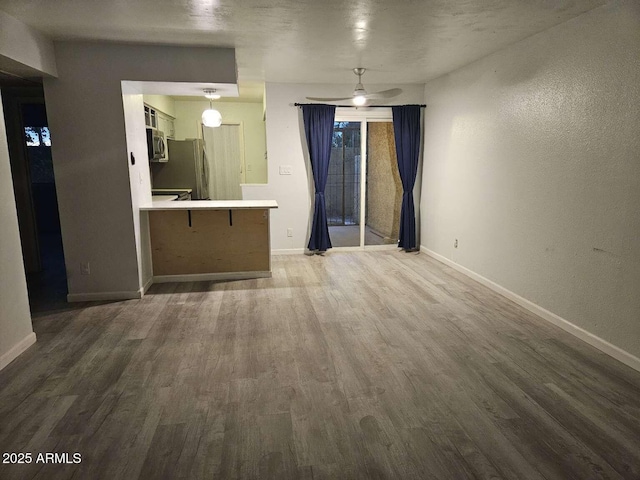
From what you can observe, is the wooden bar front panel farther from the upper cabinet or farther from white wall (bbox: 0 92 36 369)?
white wall (bbox: 0 92 36 369)

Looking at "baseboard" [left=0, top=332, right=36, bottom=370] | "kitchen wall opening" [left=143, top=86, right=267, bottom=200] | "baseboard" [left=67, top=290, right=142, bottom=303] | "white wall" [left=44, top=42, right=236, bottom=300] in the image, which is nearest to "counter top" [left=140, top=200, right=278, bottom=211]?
"white wall" [left=44, top=42, right=236, bottom=300]

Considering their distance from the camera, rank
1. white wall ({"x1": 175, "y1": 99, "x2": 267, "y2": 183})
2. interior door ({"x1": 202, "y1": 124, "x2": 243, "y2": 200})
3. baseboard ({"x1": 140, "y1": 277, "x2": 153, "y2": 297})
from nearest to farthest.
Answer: baseboard ({"x1": 140, "y1": 277, "x2": 153, "y2": 297}) → interior door ({"x1": 202, "y1": 124, "x2": 243, "y2": 200}) → white wall ({"x1": 175, "y1": 99, "x2": 267, "y2": 183})

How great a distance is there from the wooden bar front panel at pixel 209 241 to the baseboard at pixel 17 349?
166 cm

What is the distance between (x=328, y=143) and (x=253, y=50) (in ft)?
6.73

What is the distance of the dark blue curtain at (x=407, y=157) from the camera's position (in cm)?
585

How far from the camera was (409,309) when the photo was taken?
12.4 ft

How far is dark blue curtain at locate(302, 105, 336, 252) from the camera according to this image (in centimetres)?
567

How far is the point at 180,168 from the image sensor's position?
7.13 metres

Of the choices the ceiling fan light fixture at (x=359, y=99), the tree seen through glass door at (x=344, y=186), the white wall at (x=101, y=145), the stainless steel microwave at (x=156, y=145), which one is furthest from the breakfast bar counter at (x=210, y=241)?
the ceiling fan light fixture at (x=359, y=99)

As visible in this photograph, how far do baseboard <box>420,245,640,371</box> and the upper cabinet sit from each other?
14.6ft

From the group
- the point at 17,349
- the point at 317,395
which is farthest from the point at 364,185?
the point at 17,349

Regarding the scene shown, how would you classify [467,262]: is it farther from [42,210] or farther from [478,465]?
[42,210]

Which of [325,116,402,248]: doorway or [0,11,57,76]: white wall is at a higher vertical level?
[0,11,57,76]: white wall

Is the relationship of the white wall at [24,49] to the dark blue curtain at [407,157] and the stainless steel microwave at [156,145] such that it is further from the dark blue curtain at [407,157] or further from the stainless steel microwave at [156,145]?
the dark blue curtain at [407,157]
